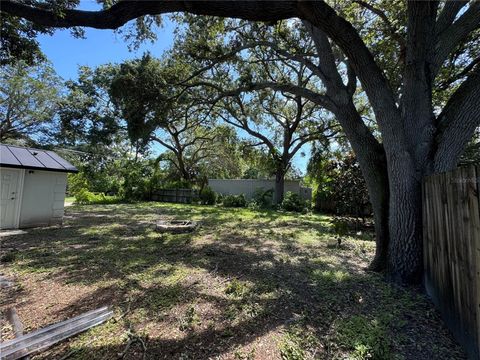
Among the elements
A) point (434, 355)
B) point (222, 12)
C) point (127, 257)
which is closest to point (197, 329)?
point (434, 355)

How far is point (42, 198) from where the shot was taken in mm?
7039

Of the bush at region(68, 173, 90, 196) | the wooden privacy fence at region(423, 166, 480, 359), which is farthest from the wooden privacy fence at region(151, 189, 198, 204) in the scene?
the wooden privacy fence at region(423, 166, 480, 359)

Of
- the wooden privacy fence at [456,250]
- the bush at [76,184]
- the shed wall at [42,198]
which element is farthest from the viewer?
the bush at [76,184]

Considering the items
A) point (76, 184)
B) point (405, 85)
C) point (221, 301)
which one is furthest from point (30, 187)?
point (76, 184)

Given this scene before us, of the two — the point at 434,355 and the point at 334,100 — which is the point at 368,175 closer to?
the point at 334,100

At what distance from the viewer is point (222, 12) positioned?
9.40 ft

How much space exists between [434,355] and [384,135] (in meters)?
2.46

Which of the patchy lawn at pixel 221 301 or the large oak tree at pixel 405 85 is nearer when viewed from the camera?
the patchy lawn at pixel 221 301

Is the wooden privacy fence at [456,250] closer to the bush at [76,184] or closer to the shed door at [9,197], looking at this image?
the shed door at [9,197]

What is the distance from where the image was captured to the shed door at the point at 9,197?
6352mm

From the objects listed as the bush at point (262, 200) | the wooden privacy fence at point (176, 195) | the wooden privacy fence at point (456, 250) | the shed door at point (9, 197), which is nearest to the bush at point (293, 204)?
the bush at point (262, 200)

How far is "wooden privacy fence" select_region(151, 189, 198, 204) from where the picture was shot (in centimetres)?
1630

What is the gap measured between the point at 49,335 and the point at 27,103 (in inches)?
780

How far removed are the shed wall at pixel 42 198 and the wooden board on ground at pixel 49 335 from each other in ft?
19.6
